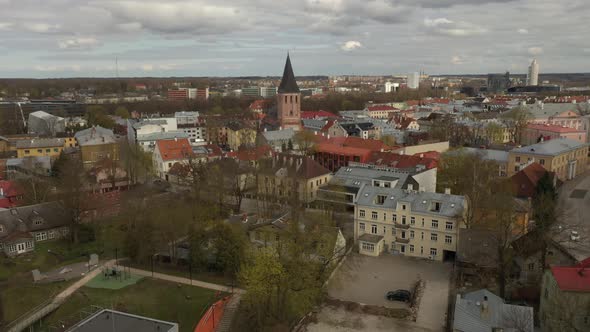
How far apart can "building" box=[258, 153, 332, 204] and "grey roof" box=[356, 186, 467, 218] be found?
835 centimetres

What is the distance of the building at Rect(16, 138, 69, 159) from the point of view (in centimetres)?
5850

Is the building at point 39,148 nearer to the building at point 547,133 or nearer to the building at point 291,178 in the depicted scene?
the building at point 291,178

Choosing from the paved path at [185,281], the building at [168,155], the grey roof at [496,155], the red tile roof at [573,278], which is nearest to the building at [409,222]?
the red tile roof at [573,278]

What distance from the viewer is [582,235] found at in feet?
103

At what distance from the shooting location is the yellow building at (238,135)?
67812mm

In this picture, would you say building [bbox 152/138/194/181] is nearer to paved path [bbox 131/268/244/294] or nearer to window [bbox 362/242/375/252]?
paved path [bbox 131/268/244/294]

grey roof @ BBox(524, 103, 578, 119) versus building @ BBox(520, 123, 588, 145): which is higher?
grey roof @ BBox(524, 103, 578, 119)

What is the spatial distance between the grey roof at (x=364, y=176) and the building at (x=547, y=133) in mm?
32365

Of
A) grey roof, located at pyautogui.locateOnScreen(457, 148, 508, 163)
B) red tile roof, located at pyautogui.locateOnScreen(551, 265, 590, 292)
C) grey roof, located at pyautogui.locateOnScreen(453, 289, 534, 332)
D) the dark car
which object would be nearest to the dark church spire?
grey roof, located at pyautogui.locateOnScreen(457, 148, 508, 163)

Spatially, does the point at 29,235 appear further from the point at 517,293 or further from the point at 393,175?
the point at 517,293

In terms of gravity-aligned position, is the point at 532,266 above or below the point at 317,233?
below

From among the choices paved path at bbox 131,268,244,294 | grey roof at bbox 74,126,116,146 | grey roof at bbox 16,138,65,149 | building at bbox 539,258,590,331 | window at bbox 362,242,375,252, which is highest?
grey roof at bbox 74,126,116,146

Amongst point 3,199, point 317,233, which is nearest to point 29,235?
point 3,199

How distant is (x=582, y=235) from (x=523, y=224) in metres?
5.87
